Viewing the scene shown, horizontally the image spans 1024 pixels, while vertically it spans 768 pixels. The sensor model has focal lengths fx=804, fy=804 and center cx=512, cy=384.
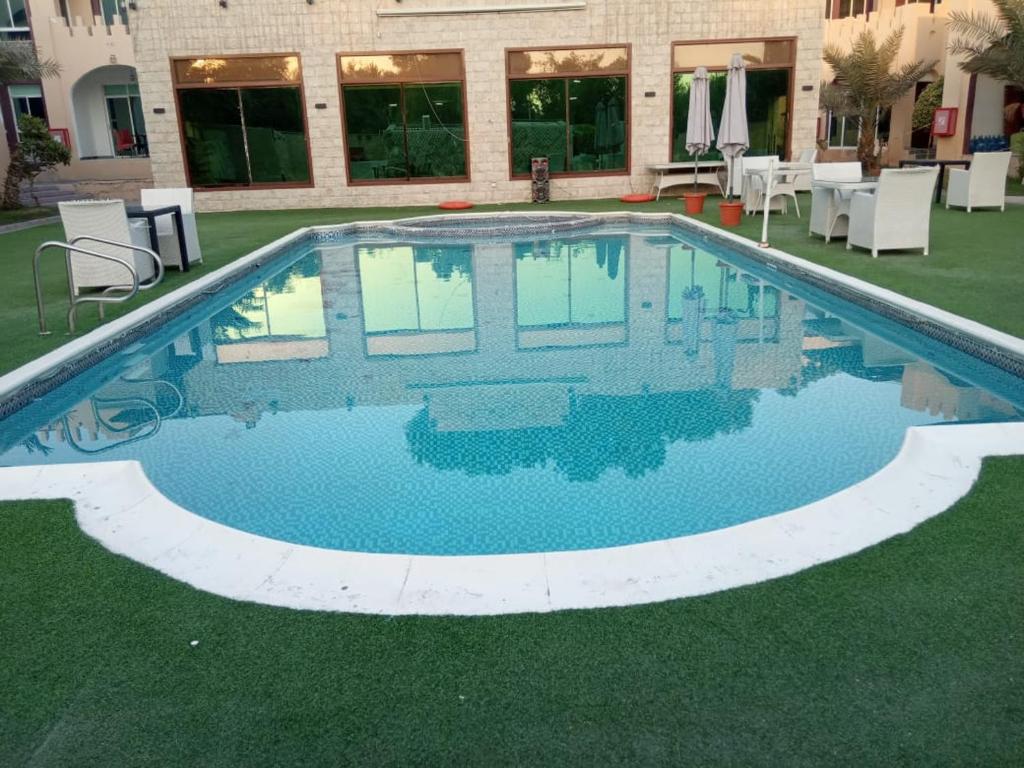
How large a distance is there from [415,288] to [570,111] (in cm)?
891

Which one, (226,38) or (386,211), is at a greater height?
(226,38)

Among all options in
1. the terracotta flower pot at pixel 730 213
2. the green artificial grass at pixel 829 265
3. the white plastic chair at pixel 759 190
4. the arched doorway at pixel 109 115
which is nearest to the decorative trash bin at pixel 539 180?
the green artificial grass at pixel 829 265

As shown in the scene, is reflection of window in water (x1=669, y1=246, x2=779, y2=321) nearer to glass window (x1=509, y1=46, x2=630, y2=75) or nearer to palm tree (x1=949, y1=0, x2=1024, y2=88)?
glass window (x1=509, y1=46, x2=630, y2=75)

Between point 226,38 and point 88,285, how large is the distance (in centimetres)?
A: 987

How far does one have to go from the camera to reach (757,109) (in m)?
16.6

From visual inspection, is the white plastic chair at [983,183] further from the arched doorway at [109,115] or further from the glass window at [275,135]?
the arched doorway at [109,115]

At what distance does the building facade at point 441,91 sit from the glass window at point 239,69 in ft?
0.09

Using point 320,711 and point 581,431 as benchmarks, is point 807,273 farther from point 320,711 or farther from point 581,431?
point 320,711

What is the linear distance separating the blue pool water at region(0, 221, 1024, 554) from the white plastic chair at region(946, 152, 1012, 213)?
5.70m

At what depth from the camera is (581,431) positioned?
4.71m

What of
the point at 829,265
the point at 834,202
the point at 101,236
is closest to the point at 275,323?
the point at 101,236

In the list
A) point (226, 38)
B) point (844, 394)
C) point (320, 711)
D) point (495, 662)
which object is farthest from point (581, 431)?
point (226, 38)

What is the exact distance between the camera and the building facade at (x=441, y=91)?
15.8 meters

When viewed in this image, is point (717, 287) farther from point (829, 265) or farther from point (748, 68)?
point (748, 68)
